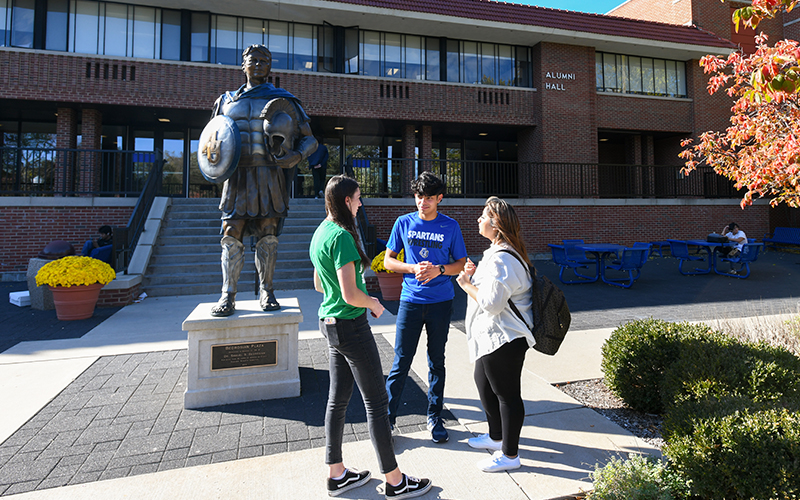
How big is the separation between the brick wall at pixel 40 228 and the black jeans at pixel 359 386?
36.9ft

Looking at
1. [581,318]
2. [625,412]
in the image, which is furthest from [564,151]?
[625,412]

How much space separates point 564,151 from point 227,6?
12.7m

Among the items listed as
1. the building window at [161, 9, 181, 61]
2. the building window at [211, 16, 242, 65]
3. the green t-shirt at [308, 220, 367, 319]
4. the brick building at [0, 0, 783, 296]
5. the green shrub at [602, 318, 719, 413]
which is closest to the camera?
the green t-shirt at [308, 220, 367, 319]

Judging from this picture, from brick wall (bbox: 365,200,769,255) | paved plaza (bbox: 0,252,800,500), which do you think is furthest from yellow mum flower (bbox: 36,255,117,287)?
brick wall (bbox: 365,200,769,255)

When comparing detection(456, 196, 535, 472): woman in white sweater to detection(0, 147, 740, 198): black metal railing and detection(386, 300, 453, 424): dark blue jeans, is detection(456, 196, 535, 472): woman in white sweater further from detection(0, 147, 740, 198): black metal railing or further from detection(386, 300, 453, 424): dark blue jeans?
detection(0, 147, 740, 198): black metal railing

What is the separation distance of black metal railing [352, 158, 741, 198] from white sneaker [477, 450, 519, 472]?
12430 mm

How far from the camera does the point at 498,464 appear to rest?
2.58 meters

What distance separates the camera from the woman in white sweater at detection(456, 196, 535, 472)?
2434mm

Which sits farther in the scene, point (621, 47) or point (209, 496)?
point (621, 47)

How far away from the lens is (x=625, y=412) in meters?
3.49

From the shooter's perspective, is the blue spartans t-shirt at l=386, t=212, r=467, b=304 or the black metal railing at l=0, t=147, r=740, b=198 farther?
the black metal railing at l=0, t=147, r=740, b=198

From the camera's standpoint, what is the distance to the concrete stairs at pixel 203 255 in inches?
337

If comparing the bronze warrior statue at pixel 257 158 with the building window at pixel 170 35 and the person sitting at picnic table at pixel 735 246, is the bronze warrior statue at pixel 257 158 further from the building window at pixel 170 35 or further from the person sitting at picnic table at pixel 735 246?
the building window at pixel 170 35

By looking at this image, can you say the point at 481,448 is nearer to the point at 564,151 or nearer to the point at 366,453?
the point at 366,453
